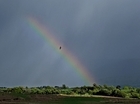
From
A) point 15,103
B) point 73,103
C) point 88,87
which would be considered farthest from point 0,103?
point 88,87

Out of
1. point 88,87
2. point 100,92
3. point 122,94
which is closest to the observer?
point 122,94

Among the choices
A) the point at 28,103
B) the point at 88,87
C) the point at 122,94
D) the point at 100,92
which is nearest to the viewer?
the point at 28,103

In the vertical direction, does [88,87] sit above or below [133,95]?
above

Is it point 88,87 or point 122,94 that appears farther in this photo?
point 88,87

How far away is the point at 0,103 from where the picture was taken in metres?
63.9

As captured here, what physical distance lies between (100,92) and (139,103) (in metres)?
32.0

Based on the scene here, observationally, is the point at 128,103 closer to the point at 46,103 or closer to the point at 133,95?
the point at 46,103

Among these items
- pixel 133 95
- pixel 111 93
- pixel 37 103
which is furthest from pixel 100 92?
pixel 37 103

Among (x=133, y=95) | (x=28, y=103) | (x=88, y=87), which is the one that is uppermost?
(x=88, y=87)

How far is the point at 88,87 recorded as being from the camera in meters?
118

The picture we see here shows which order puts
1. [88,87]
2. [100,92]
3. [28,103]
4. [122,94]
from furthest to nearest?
[88,87] < [100,92] < [122,94] < [28,103]

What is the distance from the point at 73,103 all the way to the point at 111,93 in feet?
98.4

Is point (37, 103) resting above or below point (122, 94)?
below

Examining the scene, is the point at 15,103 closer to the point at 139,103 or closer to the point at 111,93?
the point at 139,103
